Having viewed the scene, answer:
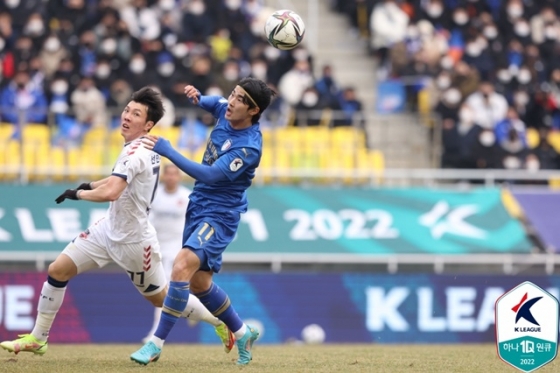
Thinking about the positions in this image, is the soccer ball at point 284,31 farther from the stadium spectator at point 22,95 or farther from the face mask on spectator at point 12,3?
the face mask on spectator at point 12,3

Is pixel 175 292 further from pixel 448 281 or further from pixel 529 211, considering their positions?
pixel 529 211

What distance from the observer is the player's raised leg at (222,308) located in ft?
35.4

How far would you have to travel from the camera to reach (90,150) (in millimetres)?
18984

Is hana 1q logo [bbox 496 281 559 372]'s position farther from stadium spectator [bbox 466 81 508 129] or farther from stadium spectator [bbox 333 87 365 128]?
stadium spectator [bbox 466 81 508 129]

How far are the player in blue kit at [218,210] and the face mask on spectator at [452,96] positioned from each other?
11.7 metres

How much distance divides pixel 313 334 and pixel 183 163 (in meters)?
A: 8.42

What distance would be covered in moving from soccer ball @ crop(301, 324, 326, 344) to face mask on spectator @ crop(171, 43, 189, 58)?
6.45 meters

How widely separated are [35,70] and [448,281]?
8.27 m

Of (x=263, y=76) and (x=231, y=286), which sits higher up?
(x=263, y=76)

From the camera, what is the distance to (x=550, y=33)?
84.0 ft

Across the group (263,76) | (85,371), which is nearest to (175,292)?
(85,371)

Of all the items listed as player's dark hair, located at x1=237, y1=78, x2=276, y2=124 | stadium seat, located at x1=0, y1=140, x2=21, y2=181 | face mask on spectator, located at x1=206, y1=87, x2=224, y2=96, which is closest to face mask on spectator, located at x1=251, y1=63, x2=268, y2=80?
face mask on spectator, located at x1=206, y1=87, x2=224, y2=96

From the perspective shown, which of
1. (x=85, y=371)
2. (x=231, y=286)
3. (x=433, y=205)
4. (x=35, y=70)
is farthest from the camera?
(x=35, y=70)

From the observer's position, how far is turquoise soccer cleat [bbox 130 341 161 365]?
10.3 meters
